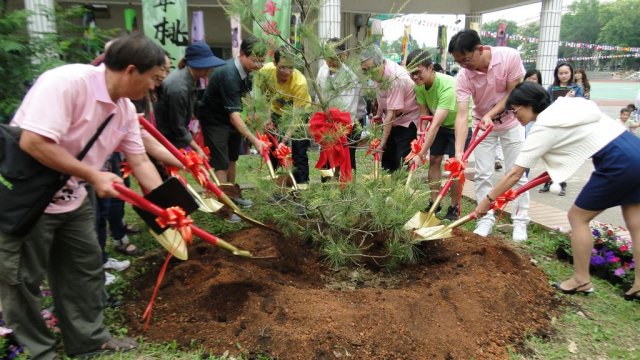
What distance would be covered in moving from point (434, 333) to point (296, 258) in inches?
46.4

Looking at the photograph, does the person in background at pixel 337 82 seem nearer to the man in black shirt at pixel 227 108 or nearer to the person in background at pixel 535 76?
the man in black shirt at pixel 227 108

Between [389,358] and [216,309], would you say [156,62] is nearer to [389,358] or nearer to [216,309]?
[216,309]

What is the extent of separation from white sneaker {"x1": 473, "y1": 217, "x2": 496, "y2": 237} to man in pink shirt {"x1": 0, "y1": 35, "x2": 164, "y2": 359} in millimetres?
2755

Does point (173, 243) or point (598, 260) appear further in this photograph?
point (598, 260)

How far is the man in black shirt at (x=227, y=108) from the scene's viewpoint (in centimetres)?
382

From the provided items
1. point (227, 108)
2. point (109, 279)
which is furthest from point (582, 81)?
point (109, 279)

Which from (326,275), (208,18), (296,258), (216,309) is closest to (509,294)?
(326,275)

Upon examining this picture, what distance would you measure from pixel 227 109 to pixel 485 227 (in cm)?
241

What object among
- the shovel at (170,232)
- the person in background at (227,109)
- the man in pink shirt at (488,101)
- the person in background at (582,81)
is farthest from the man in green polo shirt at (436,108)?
the person in background at (582,81)

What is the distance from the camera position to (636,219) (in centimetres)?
278

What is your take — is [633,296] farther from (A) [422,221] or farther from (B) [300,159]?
(B) [300,159]

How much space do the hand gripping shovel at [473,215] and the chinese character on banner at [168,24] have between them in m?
4.60

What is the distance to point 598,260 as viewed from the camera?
10.7ft

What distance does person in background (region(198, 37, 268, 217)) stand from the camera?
12.5 feet
